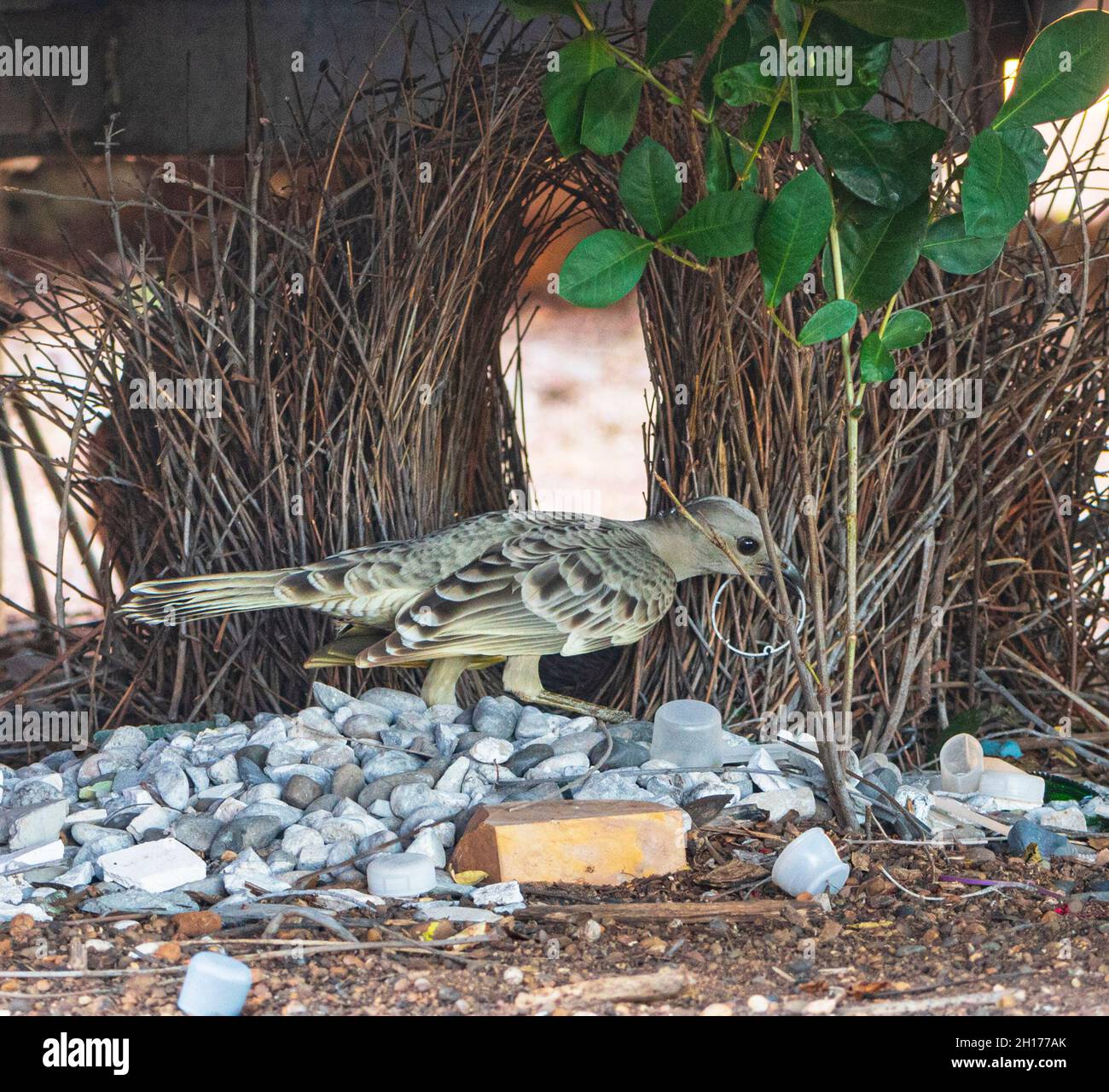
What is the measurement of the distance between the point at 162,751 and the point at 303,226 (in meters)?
1.25

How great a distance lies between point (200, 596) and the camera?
8.19ft

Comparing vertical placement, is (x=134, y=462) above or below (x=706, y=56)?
below

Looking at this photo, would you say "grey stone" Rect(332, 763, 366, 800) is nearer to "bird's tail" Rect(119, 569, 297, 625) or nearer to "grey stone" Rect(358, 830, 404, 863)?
"grey stone" Rect(358, 830, 404, 863)

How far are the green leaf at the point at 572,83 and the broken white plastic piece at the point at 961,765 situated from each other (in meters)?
1.42

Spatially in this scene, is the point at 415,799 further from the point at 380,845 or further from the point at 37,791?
the point at 37,791

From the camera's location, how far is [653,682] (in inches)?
114

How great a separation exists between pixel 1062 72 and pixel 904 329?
421 mm

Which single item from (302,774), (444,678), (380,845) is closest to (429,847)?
(380,845)

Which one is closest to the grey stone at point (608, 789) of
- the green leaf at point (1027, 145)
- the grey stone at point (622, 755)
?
the grey stone at point (622, 755)

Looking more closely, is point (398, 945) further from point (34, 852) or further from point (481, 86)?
point (481, 86)

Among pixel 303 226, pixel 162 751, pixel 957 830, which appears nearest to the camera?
pixel 957 830

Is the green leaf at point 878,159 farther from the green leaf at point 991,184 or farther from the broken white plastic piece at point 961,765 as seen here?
the broken white plastic piece at point 961,765

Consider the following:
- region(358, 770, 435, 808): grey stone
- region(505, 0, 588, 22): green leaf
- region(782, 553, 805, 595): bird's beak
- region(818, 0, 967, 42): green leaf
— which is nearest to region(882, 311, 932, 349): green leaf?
region(818, 0, 967, 42): green leaf
